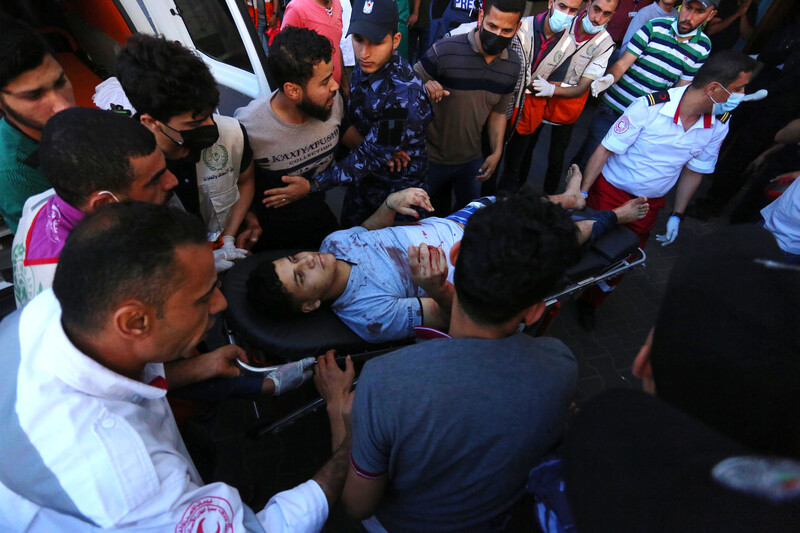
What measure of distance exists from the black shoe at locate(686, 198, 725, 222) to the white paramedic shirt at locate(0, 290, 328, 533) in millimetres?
5547

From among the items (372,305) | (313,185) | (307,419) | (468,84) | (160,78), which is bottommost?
(307,419)

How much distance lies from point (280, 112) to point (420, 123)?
88 cm

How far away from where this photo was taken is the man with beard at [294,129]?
7.37ft

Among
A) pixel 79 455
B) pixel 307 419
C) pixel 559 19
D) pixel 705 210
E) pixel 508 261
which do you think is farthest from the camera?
pixel 705 210

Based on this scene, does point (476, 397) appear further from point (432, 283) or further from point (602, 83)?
point (602, 83)

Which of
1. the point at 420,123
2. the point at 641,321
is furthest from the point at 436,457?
the point at 641,321

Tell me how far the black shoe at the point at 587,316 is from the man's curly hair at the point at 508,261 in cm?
235

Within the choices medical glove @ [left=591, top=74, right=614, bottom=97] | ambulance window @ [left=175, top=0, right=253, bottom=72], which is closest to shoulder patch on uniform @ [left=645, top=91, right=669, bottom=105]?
medical glove @ [left=591, top=74, right=614, bottom=97]

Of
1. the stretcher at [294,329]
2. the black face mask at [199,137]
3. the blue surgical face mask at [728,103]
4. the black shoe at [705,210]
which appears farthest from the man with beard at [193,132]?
the black shoe at [705,210]

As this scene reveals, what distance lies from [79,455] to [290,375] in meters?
1.03

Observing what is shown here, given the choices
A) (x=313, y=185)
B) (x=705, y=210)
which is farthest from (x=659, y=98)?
(x=705, y=210)

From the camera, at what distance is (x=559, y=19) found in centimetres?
345

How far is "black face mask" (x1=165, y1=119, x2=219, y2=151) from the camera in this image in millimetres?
2033

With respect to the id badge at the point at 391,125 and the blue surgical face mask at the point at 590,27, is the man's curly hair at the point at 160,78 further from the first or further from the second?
the blue surgical face mask at the point at 590,27
